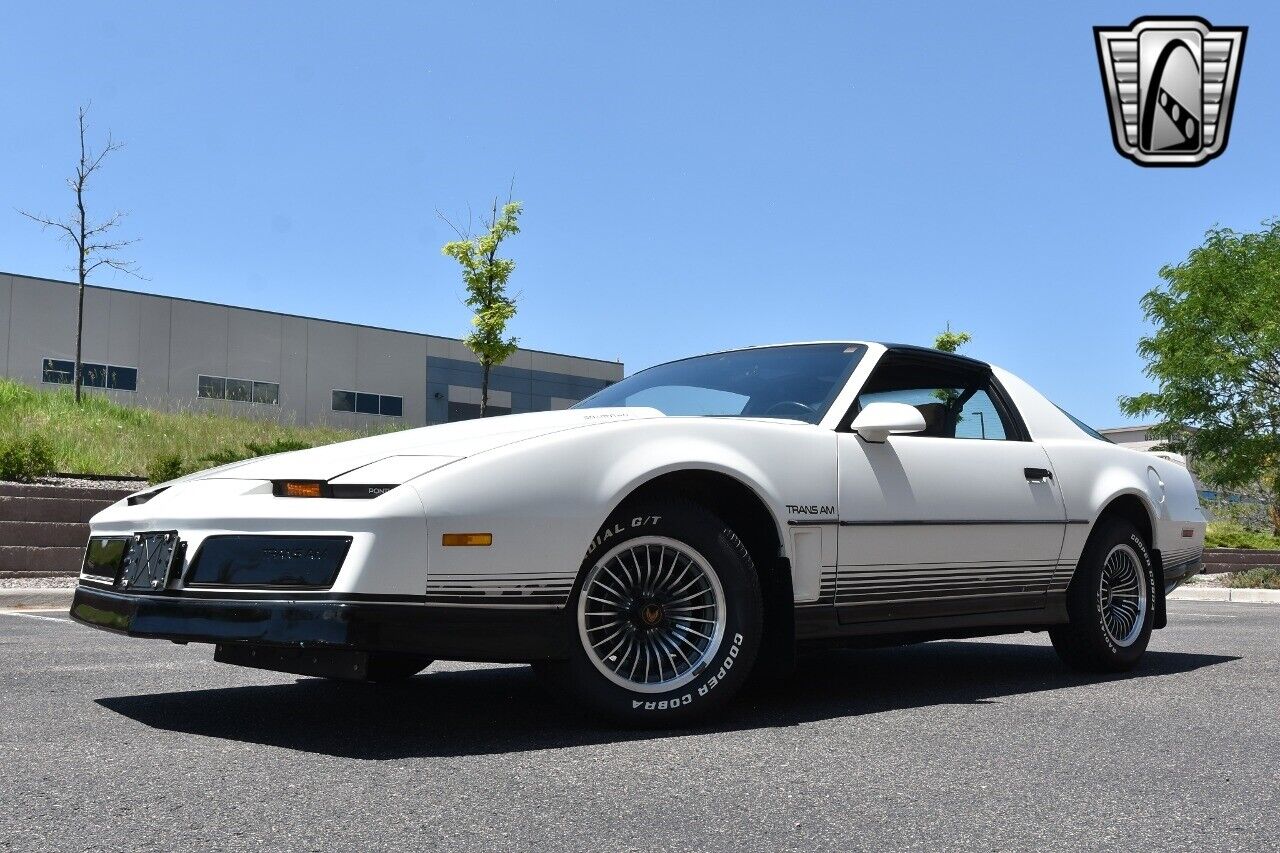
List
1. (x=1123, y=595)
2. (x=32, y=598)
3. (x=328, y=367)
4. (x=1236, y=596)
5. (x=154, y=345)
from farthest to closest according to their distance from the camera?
(x=328, y=367), (x=154, y=345), (x=1236, y=596), (x=32, y=598), (x=1123, y=595)

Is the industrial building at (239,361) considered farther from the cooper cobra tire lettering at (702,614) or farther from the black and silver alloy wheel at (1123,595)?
the cooper cobra tire lettering at (702,614)

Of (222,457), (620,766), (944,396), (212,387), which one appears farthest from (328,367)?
(620,766)

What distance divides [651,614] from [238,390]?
3739 centimetres

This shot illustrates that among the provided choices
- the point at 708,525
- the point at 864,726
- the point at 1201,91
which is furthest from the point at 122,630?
the point at 1201,91

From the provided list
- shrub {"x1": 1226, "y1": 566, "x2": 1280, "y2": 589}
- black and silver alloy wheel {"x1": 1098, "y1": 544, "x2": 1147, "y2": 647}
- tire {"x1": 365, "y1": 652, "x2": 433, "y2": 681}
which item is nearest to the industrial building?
shrub {"x1": 1226, "y1": 566, "x2": 1280, "y2": 589}

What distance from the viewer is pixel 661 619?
13.7 ft

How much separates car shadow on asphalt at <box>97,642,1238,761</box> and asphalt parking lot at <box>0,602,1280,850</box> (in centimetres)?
2

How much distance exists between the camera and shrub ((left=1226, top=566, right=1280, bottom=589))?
1759cm

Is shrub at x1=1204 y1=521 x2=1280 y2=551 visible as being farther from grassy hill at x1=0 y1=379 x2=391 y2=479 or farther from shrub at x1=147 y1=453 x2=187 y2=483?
shrub at x1=147 y1=453 x2=187 y2=483

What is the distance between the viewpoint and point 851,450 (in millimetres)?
4777

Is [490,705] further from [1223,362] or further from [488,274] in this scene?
[1223,362]

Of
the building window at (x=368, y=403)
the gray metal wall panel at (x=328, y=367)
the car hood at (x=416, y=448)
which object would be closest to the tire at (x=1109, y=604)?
the car hood at (x=416, y=448)

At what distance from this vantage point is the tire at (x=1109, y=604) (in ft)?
18.9

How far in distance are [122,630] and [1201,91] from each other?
9.78 meters
